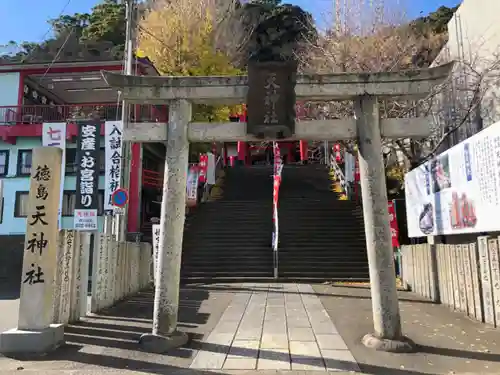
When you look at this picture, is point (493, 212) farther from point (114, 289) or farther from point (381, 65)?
point (381, 65)

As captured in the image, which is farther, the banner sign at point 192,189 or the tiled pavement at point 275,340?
the banner sign at point 192,189

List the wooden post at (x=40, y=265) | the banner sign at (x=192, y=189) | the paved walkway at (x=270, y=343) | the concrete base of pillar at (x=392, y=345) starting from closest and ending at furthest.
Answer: the paved walkway at (x=270, y=343) < the concrete base of pillar at (x=392, y=345) < the wooden post at (x=40, y=265) < the banner sign at (x=192, y=189)

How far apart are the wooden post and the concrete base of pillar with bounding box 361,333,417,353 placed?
16.1ft

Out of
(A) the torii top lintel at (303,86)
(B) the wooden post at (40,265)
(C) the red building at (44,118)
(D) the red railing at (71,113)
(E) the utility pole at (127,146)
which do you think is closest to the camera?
(B) the wooden post at (40,265)

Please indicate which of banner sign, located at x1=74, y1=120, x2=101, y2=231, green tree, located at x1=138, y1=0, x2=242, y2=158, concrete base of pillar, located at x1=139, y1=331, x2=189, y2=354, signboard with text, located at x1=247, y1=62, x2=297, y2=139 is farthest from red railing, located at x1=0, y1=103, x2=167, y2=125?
concrete base of pillar, located at x1=139, y1=331, x2=189, y2=354

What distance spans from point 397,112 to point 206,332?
13.0 metres

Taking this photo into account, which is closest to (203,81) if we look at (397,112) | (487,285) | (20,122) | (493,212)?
(493,212)

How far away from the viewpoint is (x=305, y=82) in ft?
23.0

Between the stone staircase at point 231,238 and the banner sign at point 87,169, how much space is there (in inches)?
164

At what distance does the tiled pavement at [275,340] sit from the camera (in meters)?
5.70

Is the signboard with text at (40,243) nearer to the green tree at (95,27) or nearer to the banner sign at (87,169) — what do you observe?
the banner sign at (87,169)

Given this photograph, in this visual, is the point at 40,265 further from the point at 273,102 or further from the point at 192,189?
the point at 192,189

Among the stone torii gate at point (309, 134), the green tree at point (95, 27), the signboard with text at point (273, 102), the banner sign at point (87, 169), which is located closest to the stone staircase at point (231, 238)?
the banner sign at point (87, 169)

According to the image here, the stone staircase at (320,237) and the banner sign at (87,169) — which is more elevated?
the banner sign at (87,169)
